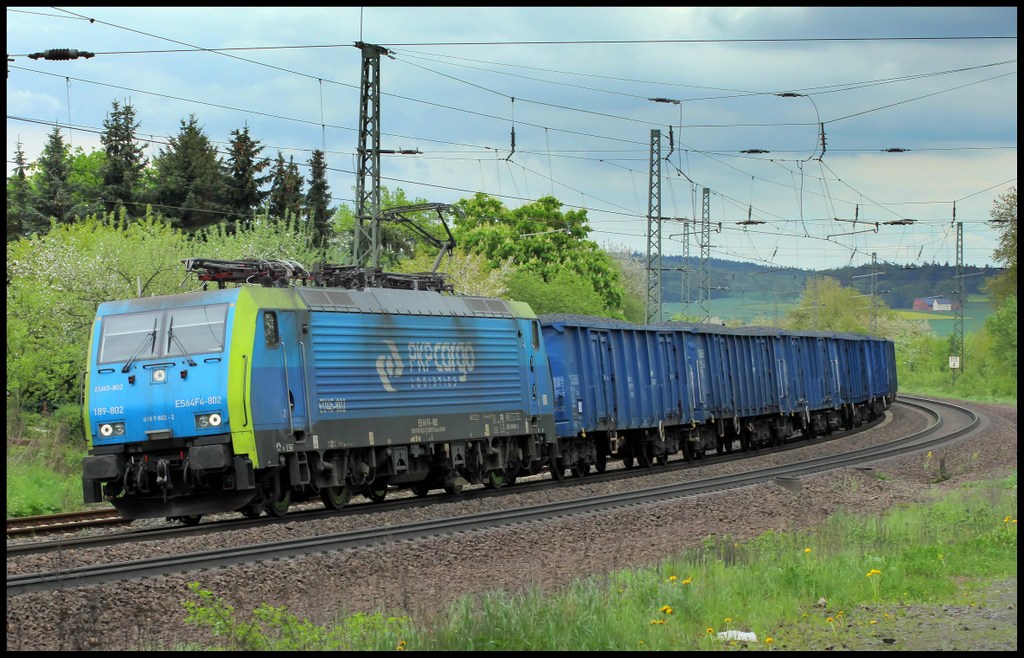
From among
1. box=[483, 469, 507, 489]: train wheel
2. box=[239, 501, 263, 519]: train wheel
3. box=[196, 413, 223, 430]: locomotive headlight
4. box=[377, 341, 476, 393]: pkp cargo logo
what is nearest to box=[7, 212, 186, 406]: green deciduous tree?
box=[483, 469, 507, 489]: train wheel

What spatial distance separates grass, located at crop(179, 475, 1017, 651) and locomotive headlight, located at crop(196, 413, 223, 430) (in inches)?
198

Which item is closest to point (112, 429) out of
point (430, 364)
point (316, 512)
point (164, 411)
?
point (164, 411)

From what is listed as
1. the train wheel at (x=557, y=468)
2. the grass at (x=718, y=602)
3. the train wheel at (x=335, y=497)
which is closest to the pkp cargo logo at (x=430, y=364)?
the train wheel at (x=335, y=497)

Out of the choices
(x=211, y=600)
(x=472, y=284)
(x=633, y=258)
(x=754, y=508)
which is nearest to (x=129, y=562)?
(x=211, y=600)

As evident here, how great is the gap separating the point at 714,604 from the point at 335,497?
9642mm

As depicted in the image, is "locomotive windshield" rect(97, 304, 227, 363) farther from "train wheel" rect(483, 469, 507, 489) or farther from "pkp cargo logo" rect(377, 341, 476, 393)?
"train wheel" rect(483, 469, 507, 489)

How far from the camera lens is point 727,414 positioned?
1309 inches

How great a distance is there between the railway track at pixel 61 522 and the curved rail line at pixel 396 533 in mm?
4802

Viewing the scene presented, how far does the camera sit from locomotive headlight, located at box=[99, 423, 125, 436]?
17.3 m

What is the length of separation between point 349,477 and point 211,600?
25.3 ft

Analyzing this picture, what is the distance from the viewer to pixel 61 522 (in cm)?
1973

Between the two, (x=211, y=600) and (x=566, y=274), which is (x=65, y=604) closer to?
(x=211, y=600)

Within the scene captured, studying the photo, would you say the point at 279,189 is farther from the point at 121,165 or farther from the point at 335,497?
the point at 335,497

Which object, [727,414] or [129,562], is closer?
[129,562]
